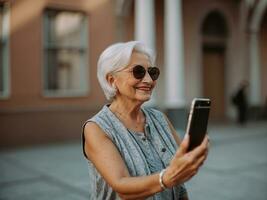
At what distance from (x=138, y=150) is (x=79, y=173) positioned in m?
5.60

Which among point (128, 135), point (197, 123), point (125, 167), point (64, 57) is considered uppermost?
point (64, 57)

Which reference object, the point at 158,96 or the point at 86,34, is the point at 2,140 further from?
the point at 158,96

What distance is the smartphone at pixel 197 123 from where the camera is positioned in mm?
1568

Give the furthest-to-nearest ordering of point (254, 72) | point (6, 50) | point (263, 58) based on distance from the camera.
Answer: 1. point (263, 58)
2. point (254, 72)
3. point (6, 50)

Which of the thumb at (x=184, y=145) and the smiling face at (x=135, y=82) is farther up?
the smiling face at (x=135, y=82)

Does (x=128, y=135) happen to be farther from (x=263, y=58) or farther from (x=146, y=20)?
(x=263, y=58)

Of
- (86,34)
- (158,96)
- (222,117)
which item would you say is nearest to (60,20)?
(86,34)

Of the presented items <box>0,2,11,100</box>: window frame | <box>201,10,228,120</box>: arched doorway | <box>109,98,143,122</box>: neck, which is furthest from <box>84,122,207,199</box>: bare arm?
<box>201,10,228,120</box>: arched doorway

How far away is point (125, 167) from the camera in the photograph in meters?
1.91

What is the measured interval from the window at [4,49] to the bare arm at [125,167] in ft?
31.8

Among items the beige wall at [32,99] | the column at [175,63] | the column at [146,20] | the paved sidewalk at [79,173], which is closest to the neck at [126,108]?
the paved sidewalk at [79,173]

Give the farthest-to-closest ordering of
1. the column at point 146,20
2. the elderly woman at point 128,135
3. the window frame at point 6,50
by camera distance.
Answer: the column at point 146,20 < the window frame at point 6,50 < the elderly woman at point 128,135

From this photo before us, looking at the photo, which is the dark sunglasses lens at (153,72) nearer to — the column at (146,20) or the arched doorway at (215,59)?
the column at (146,20)

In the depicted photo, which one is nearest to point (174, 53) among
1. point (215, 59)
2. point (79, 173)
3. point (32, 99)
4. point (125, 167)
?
point (32, 99)
